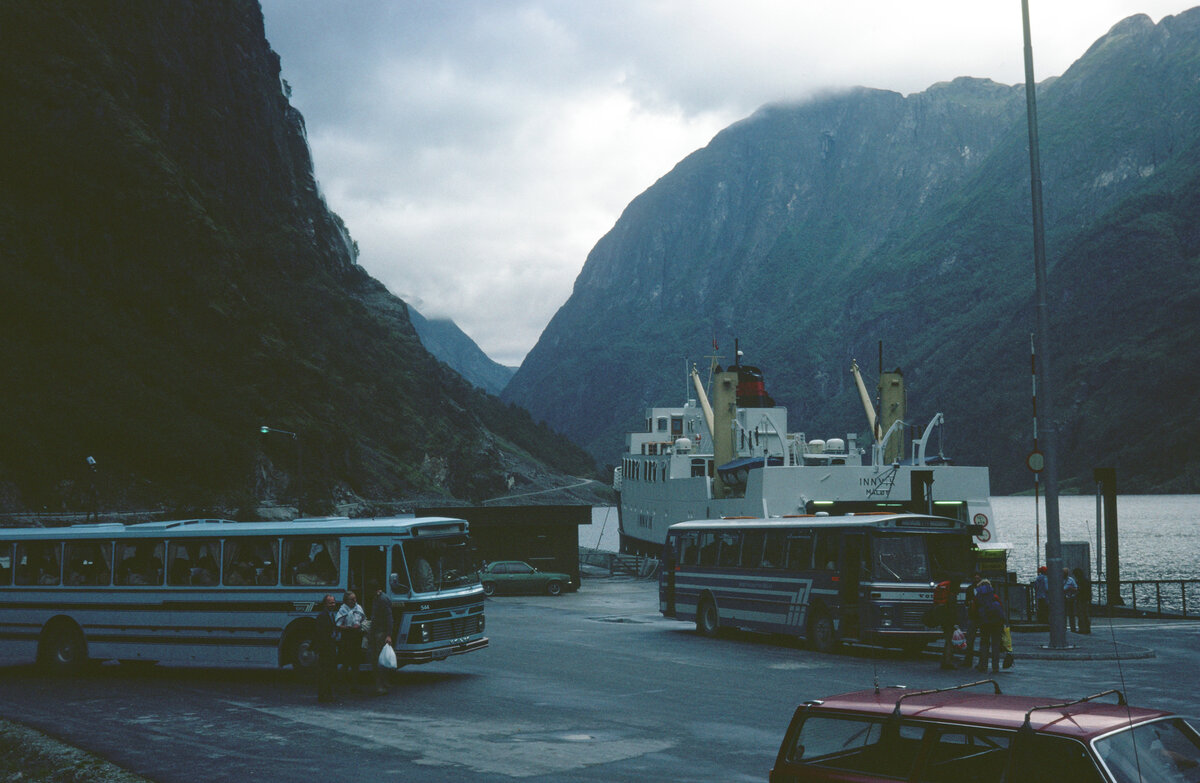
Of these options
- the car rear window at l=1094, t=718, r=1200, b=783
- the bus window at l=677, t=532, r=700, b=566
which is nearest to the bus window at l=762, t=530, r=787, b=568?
the bus window at l=677, t=532, r=700, b=566

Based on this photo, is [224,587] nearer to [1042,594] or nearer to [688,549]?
[688,549]

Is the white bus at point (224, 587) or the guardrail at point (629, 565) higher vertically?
the white bus at point (224, 587)

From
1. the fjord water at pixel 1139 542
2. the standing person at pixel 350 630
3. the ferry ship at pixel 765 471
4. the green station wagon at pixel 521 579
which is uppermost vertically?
the ferry ship at pixel 765 471

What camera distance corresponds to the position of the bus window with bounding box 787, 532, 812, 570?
26.1 m

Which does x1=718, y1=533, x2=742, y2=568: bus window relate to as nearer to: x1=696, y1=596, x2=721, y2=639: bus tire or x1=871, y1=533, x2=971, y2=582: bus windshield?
x1=696, y1=596, x2=721, y2=639: bus tire

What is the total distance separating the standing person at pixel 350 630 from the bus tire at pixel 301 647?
4.63 ft

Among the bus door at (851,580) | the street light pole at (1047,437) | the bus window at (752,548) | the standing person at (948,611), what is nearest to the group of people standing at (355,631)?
the bus door at (851,580)

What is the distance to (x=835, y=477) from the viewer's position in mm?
49500

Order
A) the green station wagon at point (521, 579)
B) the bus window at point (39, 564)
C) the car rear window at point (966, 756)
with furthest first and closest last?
the green station wagon at point (521, 579)
the bus window at point (39, 564)
the car rear window at point (966, 756)

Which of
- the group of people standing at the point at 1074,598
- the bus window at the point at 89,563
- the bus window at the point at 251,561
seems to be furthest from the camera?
the group of people standing at the point at 1074,598

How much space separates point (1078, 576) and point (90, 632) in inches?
943

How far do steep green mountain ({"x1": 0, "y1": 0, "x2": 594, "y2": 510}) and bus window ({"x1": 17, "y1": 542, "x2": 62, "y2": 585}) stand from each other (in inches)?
1648

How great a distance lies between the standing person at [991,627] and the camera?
21.3 metres

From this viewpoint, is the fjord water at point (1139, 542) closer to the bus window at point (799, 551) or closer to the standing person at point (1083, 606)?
the standing person at point (1083, 606)
